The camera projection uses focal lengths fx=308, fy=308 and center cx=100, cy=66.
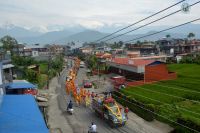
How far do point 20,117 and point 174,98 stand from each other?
2051 centimetres

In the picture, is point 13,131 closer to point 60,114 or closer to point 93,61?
point 60,114

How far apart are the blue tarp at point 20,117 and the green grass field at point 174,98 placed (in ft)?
35.2

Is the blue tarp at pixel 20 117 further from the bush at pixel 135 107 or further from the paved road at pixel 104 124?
the bush at pixel 135 107

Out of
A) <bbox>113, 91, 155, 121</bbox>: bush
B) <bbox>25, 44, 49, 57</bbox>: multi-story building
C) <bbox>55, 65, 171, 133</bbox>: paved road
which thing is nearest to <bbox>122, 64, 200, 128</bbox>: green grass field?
<bbox>113, 91, 155, 121</bbox>: bush

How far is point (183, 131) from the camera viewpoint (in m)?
25.5

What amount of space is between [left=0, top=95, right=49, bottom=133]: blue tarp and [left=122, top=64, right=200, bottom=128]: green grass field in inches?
422

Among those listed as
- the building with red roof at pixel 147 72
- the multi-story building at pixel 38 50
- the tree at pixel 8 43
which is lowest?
the building with red roof at pixel 147 72

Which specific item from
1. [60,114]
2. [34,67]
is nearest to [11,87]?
[60,114]

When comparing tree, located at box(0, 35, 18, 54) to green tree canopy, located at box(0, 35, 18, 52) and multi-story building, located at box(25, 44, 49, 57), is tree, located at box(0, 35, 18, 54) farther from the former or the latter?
multi-story building, located at box(25, 44, 49, 57)

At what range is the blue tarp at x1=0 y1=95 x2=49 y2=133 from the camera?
18.2 metres

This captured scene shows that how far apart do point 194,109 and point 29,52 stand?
389 feet

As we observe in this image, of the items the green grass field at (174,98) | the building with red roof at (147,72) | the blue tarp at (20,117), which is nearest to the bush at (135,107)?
the green grass field at (174,98)

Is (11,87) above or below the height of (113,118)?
above

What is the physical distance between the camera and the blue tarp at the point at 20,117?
1819cm
